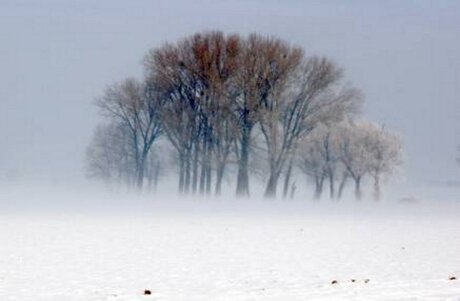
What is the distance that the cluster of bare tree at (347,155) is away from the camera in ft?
253

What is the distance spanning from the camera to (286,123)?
212 feet

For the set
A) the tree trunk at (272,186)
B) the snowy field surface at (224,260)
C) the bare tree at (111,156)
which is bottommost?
the snowy field surface at (224,260)

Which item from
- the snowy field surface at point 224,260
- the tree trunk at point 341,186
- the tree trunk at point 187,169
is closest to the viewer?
the snowy field surface at point 224,260

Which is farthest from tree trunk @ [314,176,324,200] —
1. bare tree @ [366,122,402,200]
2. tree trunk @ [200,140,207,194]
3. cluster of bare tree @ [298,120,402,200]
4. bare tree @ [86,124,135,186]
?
bare tree @ [86,124,135,186]

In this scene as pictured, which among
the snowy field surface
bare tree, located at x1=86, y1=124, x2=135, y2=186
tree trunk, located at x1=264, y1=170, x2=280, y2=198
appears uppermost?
bare tree, located at x1=86, y1=124, x2=135, y2=186

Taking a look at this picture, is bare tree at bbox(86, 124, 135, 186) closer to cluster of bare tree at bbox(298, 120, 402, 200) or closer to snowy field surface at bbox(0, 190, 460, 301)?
cluster of bare tree at bbox(298, 120, 402, 200)

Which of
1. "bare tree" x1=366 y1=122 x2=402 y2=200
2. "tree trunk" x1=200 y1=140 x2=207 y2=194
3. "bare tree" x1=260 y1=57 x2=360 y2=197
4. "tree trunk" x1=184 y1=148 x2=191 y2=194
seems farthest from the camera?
"bare tree" x1=366 y1=122 x2=402 y2=200

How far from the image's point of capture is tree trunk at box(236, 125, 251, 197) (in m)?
63.4

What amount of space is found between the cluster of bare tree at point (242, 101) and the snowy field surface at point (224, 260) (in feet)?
83.8

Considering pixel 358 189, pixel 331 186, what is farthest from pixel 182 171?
pixel 358 189

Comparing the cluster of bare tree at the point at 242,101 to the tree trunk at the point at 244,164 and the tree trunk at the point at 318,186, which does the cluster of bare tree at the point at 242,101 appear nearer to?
the tree trunk at the point at 244,164

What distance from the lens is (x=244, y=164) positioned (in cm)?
6362

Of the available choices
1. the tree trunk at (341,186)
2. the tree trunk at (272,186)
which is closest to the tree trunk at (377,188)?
the tree trunk at (341,186)

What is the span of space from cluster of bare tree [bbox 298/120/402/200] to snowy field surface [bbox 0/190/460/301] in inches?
1541
